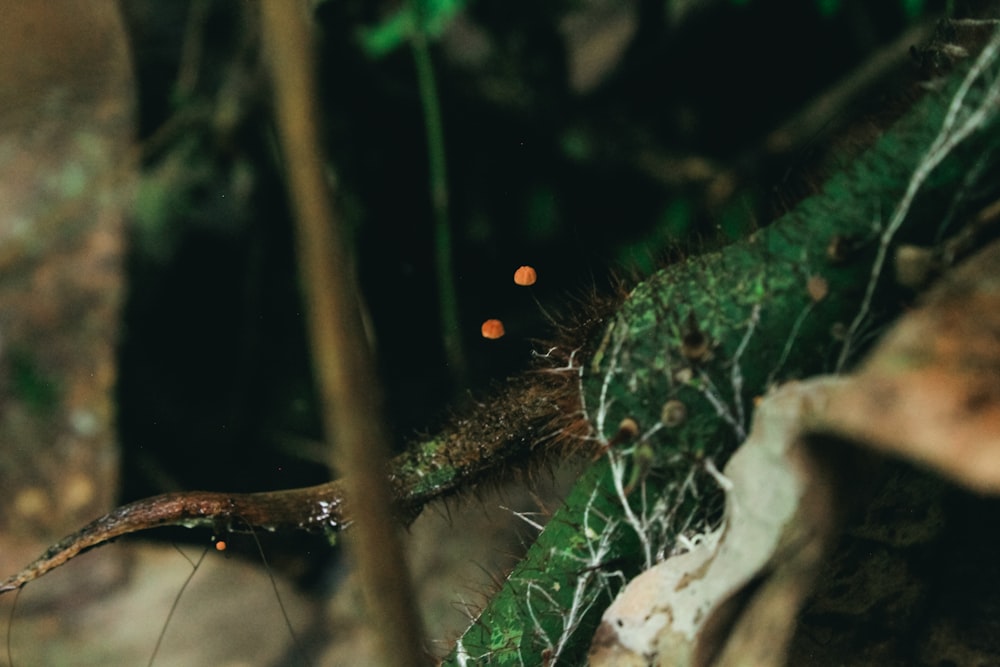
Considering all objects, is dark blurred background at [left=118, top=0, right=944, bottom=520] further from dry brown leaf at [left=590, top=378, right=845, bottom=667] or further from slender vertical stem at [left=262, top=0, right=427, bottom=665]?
slender vertical stem at [left=262, top=0, right=427, bottom=665]

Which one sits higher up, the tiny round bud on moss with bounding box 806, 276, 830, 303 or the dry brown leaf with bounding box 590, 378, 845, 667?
the tiny round bud on moss with bounding box 806, 276, 830, 303

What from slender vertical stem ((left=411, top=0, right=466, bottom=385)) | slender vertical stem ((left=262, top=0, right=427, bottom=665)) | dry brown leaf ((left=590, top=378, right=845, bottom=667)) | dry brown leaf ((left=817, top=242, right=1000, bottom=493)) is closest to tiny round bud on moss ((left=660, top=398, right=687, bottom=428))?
dry brown leaf ((left=590, top=378, right=845, bottom=667))

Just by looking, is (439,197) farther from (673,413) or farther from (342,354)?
(342,354)

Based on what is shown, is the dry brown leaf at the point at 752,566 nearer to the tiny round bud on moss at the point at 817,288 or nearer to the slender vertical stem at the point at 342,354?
the tiny round bud on moss at the point at 817,288

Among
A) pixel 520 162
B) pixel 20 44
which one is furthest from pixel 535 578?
pixel 20 44

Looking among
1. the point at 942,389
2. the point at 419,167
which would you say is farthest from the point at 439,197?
the point at 942,389

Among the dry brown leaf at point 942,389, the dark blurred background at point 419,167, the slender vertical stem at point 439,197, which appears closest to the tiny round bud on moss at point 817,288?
the dry brown leaf at point 942,389
